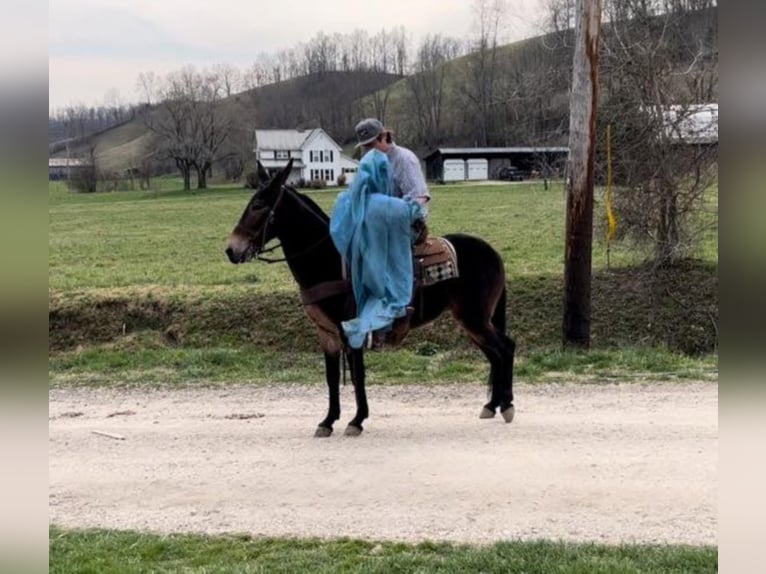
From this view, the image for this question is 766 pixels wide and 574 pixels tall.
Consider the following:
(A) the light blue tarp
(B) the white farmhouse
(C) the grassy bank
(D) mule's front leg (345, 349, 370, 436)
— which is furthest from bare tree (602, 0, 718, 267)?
(B) the white farmhouse

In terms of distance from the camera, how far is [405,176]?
6938 millimetres

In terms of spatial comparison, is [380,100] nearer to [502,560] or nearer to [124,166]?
[124,166]

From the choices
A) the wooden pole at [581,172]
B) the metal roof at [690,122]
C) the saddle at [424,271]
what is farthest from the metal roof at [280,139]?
the saddle at [424,271]

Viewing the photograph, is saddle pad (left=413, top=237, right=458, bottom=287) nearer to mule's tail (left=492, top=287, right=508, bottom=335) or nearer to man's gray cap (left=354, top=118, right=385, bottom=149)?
mule's tail (left=492, top=287, right=508, bottom=335)

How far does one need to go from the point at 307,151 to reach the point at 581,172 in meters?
53.8

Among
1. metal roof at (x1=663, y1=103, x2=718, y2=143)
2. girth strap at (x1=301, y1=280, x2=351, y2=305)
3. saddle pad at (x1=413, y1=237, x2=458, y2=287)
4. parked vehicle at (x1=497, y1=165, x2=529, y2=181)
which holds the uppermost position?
parked vehicle at (x1=497, y1=165, x2=529, y2=181)

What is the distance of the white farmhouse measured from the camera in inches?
2288

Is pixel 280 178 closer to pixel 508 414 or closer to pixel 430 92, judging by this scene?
pixel 508 414

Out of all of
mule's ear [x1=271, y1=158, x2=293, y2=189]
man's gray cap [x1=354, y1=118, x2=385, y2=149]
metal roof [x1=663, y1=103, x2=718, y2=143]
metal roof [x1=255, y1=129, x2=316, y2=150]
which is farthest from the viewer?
metal roof [x1=255, y1=129, x2=316, y2=150]

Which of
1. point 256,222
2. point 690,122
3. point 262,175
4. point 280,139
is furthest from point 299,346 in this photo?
point 280,139

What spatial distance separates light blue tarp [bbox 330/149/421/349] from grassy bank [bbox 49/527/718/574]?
232 cm

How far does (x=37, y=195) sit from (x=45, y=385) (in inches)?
15.7

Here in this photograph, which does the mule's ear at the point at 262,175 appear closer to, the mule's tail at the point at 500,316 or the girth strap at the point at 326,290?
the girth strap at the point at 326,290

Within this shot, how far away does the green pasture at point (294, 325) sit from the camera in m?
9.81
